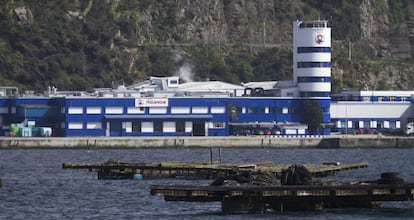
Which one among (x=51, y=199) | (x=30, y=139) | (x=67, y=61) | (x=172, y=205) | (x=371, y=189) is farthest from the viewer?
(x=67, y=61)

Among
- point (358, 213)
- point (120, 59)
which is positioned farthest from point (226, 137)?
point (358, 213)

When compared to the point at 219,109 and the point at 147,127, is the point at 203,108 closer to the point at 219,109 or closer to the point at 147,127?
the point at 219,109

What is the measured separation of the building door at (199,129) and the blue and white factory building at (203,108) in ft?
0.35

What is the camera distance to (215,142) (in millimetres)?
151000

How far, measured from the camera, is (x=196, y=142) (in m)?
151

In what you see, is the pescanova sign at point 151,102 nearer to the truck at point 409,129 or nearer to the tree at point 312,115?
the tree at point 312,115

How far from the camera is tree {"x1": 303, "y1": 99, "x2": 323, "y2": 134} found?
15912cm

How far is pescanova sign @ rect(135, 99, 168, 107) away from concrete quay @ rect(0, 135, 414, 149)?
577 centimetres

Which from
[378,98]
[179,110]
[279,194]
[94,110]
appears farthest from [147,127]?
[279,194]

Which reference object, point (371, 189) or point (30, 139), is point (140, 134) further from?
point (371, 189)

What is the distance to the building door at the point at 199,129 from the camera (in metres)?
158

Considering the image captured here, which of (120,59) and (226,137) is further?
(120,59)

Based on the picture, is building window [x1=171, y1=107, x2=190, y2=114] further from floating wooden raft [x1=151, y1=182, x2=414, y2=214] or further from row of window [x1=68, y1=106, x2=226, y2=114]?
floating wooden raft [x1=151, y1=182, x2=414, y2=214]

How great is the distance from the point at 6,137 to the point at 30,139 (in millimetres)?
5208
